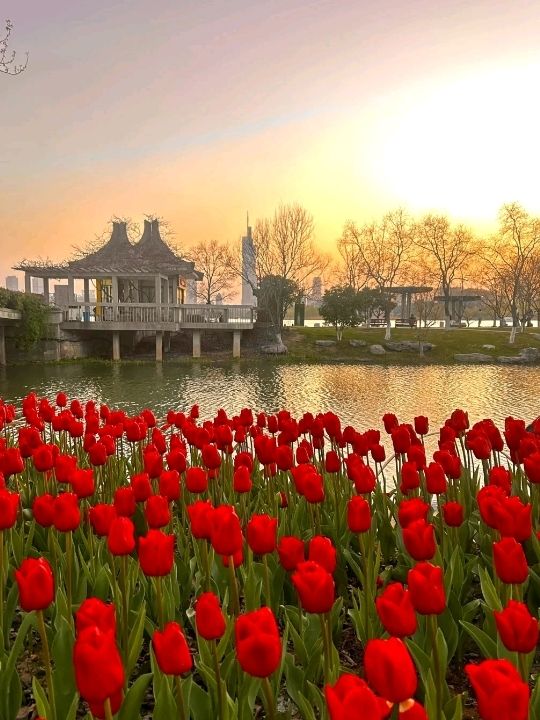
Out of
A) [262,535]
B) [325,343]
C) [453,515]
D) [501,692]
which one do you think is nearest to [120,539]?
[262,535]

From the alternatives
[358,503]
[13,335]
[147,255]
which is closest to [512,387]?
[358,503]

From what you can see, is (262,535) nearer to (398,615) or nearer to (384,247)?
(398,615)

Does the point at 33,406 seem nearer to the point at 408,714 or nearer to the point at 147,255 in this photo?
the point at 408,714

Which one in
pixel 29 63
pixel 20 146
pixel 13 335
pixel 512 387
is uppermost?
pixel 20 146

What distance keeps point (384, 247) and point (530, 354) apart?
14.8 m

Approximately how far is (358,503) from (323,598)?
29.8 inches

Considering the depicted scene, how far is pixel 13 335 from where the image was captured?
25.4 m

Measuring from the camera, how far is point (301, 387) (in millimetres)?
18031

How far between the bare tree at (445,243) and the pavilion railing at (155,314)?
54.9 ft

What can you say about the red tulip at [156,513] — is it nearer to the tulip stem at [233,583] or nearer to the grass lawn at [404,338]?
the tulip stem at [233,583]

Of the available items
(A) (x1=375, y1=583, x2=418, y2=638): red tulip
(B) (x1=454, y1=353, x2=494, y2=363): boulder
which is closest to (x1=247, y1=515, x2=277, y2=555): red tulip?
(A) (x1=375, y1=583, x2=418, y2=638): red tulip

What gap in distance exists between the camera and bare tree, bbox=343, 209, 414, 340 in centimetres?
3969

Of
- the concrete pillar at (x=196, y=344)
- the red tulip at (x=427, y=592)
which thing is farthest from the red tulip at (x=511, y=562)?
the concrete pillar at (x=196, y=344)

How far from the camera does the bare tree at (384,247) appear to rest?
3969 cm
